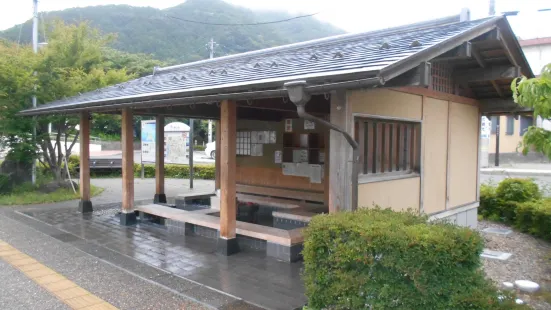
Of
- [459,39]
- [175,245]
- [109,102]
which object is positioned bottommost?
[175,245]

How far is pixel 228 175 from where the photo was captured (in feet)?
20.9

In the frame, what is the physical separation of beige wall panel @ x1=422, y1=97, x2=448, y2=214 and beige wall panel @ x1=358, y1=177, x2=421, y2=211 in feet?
1.24

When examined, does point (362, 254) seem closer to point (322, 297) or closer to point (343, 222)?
point (343, 222)

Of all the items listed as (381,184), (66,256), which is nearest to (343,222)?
(381,184)

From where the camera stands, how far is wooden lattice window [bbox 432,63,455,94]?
24.6 feet

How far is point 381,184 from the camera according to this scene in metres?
6.30

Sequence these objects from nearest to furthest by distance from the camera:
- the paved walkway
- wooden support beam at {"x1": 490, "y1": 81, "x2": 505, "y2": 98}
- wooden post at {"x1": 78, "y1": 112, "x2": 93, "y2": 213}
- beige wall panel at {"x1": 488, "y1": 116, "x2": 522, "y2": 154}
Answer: the paved walkway
wooden support beam at {"x1": 490, "y1": 81, "x2": 505, "y2": 98}
wooden post at {"x1": 78, "y1": 112, "x2": 93, "y2": 213}
beige wall panel at {"x1": 488, "y1": 116, "x2": 522, "y2": 154}

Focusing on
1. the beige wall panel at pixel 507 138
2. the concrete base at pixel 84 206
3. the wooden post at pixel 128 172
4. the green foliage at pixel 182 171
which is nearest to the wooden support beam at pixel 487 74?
the wooden post at pixel 128 172

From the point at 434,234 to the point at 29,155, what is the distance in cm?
1206

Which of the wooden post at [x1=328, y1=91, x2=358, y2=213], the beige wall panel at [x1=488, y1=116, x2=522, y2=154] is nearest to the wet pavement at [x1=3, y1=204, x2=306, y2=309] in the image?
the wooden post at [x1=328, y1=91, x2=358, y2=213]

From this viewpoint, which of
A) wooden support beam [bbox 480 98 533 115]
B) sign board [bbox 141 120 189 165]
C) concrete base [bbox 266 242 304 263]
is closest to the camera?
concrete base [bbox 266 242 304 263]

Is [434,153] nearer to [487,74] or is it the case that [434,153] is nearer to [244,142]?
[487,74]

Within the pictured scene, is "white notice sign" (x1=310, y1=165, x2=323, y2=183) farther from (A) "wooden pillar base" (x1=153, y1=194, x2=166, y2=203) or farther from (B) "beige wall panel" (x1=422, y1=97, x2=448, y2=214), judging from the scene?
(A) "wooden pillar base" (x1=153, y1=194, x2=166, y2=203)

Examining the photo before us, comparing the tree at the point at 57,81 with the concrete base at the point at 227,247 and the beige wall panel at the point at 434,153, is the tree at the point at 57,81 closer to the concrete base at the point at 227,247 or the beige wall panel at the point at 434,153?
the concrete base at the point at 227,247
